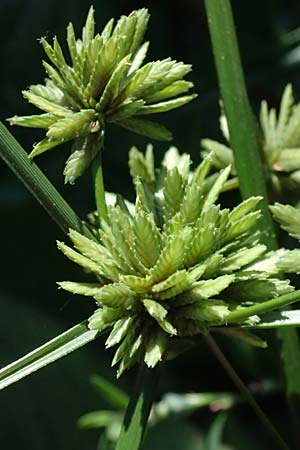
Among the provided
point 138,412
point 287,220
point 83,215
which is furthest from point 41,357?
point 83,215

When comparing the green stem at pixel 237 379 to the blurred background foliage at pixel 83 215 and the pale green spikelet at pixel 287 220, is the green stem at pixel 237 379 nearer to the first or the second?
the pale green spikelet at pixel 287 220

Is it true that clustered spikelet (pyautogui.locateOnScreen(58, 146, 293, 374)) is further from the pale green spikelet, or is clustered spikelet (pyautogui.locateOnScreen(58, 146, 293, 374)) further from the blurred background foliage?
Answer: the blurred background foliage

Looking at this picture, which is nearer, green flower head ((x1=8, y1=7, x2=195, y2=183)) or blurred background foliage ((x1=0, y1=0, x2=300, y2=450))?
green flower head ((x1=8, y1=7, x2=195, y2=183))

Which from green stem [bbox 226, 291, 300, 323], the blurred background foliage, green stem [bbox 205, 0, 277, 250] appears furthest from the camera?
the blurred background foliage

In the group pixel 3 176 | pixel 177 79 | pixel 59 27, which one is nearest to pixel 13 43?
pixel 59 27

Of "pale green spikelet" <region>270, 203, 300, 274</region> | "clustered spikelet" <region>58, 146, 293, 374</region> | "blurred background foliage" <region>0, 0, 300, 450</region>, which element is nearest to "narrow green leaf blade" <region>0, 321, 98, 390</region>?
"clustered spikelet" <region>58, 146, 293, 374</region>

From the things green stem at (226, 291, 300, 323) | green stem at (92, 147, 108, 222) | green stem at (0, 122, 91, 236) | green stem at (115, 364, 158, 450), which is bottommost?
green stem at (115, 364, 158, 450)

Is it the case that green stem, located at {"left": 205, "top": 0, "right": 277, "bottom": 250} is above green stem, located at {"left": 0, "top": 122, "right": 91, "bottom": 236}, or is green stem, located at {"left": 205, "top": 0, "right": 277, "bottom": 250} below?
below
